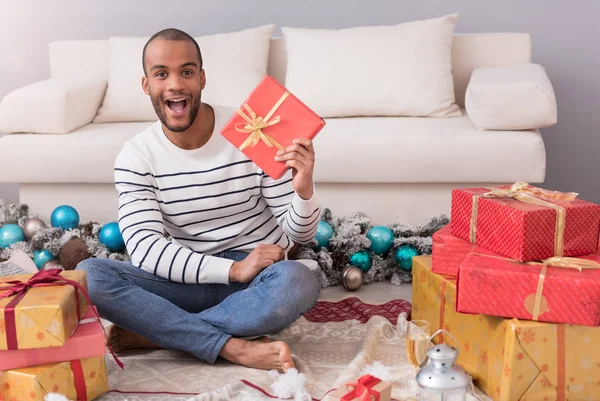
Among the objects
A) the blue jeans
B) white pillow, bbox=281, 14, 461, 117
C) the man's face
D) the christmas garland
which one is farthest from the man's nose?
white pillow, bbox=281, 14, 461, 117

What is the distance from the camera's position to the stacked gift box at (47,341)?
1457 mm

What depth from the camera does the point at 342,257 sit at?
2.41m

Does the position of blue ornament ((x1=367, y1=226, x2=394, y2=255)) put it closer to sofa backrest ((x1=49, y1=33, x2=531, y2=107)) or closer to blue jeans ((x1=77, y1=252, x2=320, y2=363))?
blue jeans ((x1=77, y1=252, x2=320, y2=363))

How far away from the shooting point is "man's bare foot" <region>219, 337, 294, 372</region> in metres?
1.65

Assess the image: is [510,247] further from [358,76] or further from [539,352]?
[358,76]

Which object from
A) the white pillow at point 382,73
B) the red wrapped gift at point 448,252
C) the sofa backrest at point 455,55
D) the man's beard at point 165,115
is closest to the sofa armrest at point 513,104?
the white pillow at point 382,73

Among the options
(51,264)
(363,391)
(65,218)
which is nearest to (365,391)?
(363,391)

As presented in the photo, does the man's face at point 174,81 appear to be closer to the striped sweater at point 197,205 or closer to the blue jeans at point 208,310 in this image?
the striped sweater at point 197,205

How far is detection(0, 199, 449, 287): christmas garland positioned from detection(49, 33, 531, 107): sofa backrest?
79cm

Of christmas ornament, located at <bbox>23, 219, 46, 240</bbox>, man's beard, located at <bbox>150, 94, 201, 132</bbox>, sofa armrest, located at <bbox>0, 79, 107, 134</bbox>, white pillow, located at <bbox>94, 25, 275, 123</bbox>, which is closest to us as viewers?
man's beard, located at <bbox>150, 94, 201, 132</bbox>

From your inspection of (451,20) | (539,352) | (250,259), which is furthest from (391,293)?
(451,20)

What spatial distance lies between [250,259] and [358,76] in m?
1.36

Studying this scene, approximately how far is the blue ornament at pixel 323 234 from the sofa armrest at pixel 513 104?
25.0 inches

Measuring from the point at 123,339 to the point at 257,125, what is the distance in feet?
2.02
